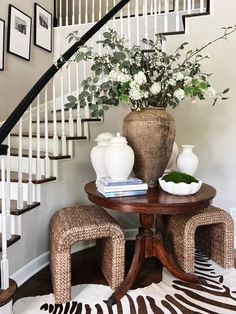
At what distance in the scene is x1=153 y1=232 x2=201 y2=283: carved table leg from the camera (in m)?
2.16

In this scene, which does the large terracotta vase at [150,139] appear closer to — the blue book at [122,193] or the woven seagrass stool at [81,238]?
the blue book at [122,193]

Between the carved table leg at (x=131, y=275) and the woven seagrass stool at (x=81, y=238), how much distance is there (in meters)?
0.07

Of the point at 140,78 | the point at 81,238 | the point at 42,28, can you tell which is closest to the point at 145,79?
the point at 140,78

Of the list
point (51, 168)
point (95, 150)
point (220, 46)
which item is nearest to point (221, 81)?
point (220, 46)

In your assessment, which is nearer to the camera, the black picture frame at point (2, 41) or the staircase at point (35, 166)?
the staircase at point (35, 166)

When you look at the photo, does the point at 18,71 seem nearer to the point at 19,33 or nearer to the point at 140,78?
the point at 19,33

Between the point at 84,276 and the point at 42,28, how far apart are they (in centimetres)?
307

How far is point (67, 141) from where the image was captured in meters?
2.59

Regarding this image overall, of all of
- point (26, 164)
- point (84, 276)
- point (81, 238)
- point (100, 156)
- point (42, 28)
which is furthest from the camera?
point (42, 28)

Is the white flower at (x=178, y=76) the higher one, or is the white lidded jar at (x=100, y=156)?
the white flower at (x=178, y=76)

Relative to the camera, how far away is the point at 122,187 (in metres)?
1.94

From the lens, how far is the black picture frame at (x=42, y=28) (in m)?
3.76

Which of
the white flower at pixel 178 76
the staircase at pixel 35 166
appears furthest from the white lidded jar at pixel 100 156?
the white flower at pixel 178 76

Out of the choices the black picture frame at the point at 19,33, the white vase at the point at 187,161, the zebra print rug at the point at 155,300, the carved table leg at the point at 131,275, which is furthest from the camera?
the black picture frame at the point at 19,33
